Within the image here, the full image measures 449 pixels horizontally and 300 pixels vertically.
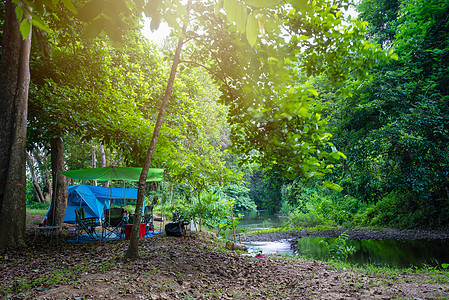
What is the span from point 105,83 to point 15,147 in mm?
3213

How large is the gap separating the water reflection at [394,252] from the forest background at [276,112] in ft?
6.25

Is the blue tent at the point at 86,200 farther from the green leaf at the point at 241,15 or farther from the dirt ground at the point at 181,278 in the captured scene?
the green leaf at the point at 241,15

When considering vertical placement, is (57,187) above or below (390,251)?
above

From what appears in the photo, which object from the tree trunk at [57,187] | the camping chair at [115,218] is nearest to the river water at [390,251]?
the camping chair at [115,218]

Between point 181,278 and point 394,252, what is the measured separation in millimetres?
7554

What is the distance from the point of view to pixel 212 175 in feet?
25.6

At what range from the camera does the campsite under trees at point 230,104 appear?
3979mm

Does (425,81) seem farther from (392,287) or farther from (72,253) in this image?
(72,253)

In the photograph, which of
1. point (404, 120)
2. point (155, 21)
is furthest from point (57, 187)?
point (404, 120)

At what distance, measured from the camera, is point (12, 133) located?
559cm

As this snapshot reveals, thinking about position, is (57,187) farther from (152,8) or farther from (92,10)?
(152,8)

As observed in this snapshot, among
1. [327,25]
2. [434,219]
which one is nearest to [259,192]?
[434,219]

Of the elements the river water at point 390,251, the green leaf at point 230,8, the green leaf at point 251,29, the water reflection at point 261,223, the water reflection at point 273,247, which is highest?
the green leaf at point 230,8

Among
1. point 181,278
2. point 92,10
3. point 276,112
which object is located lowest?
point 181,278
